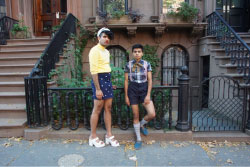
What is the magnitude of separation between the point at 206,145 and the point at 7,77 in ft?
18.2

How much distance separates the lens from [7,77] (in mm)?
5188

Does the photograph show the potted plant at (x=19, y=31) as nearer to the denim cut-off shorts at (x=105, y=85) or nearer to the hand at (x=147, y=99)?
the denim cut-off shorts at (x=105, y=85)

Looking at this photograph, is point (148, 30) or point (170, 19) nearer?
point (170, 19)

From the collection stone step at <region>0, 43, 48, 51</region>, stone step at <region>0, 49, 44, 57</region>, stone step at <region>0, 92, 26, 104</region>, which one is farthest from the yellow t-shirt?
stone step at <region>0, 43, 48, 51</region>

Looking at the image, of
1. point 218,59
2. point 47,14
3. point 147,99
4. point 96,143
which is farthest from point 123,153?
point 47,14

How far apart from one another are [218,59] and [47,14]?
817cm

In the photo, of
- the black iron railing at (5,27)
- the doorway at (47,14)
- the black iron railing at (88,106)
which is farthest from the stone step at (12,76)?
the doorway at (47,14)

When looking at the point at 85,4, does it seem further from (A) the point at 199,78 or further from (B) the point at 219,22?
(A) the point at 199,78

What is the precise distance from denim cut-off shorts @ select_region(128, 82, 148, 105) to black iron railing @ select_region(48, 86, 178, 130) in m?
0.46

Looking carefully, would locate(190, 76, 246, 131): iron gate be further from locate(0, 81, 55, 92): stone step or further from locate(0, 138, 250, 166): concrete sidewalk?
locate(0, 81, 55, 92): stone step

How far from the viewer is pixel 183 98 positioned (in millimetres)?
3572

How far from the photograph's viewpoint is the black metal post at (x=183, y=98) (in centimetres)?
355

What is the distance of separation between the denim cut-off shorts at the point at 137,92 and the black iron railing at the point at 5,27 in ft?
20.7

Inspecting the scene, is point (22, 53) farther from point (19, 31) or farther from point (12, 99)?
point (12, 99)
